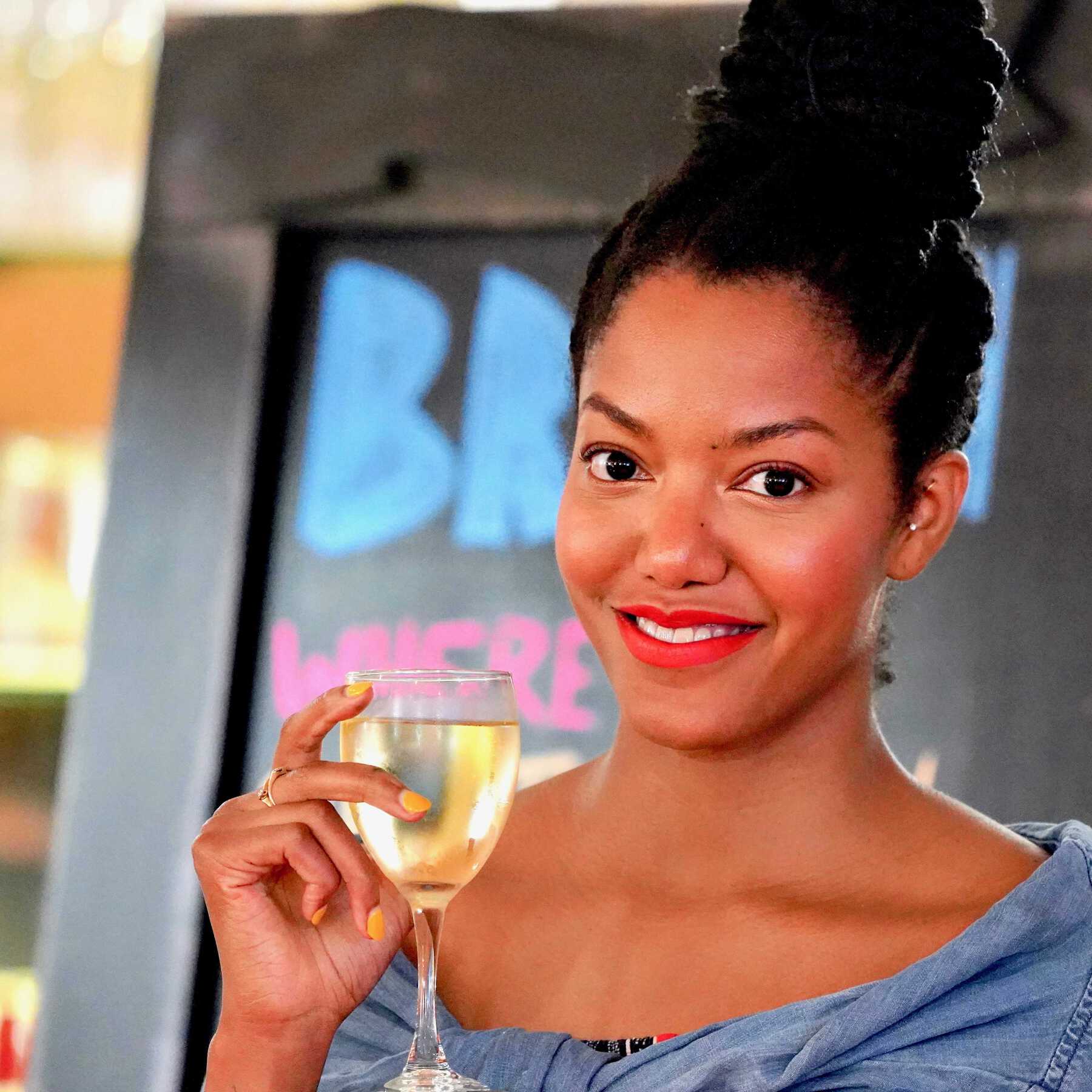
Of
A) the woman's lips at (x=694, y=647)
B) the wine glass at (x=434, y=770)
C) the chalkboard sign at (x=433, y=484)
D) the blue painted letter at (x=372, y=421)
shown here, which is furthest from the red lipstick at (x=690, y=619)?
the blue painted letter at (x=372, y=421)

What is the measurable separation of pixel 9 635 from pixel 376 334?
1.02m

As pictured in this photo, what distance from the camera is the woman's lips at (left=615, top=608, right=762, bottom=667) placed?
4.67 ft

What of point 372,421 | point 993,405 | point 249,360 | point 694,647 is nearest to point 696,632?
point 694,647

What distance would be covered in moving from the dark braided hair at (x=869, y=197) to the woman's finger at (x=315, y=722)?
0.54 m

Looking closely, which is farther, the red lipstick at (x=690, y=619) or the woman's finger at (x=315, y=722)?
the red lipstick at (x=690, y=619)

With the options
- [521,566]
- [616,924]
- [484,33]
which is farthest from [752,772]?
[484,33]

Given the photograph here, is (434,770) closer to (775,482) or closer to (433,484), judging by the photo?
(775,482)

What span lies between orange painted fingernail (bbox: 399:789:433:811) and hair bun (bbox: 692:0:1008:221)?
0.77m

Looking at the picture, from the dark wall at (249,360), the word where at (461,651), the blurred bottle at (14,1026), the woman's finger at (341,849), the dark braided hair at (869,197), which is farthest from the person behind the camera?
the blurred bottle at (14,1026)

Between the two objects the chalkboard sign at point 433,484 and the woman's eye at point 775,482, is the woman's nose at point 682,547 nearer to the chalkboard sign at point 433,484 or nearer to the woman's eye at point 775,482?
the woman's eye at point 775,482

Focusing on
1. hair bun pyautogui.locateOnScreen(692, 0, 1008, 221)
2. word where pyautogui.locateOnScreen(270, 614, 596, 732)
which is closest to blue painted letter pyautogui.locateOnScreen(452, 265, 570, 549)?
word where pyautogui.locateOnScreen(270, 614, 596, 732)

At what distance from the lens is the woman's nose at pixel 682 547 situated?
1398 mm

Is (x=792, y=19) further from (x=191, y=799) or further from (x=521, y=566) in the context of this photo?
(x=191, y=799)

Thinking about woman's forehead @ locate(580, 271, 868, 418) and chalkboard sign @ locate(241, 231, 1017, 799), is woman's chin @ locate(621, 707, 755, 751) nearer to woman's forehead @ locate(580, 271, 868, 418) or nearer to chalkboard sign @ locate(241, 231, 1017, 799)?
woman's forehead @ locate(580, 271, 868, 418)
